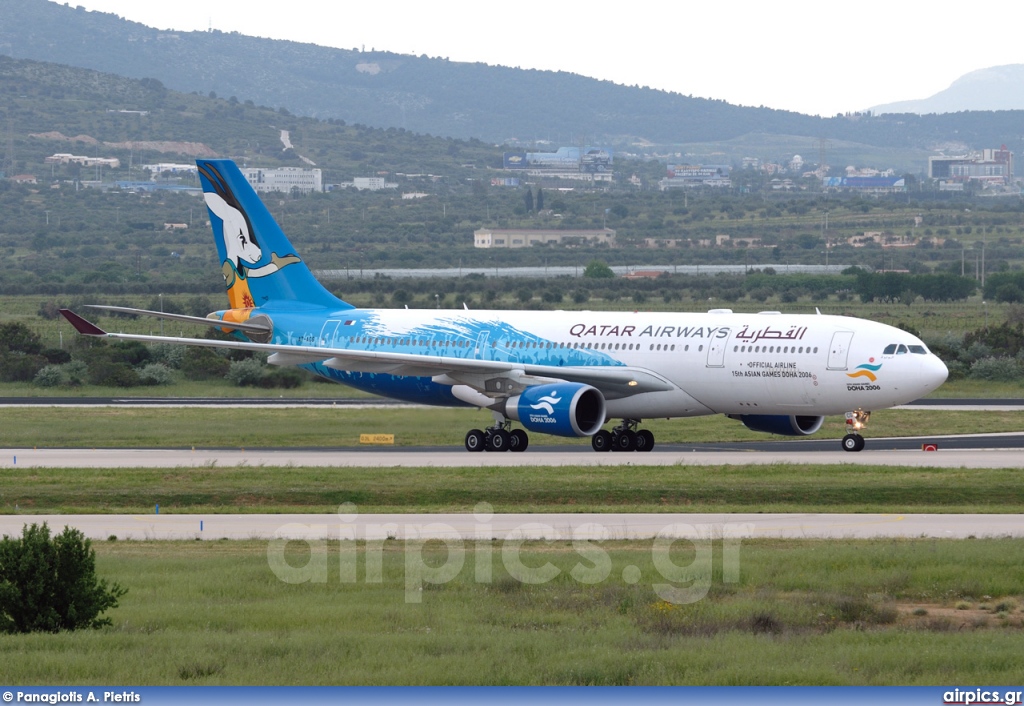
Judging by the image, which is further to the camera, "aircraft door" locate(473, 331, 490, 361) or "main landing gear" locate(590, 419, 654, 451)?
"aircraft door" locate(473, 331, 490, 361)

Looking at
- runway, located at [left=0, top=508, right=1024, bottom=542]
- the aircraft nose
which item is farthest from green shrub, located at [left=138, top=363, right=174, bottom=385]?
runway, located at [left=0, top=508, right=1024, bottom=542]

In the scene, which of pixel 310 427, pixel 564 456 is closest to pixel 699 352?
pixel 564 456

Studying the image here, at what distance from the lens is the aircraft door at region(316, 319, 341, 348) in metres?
46.5

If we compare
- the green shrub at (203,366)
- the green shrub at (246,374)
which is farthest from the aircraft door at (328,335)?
the green shrub at (203,366)

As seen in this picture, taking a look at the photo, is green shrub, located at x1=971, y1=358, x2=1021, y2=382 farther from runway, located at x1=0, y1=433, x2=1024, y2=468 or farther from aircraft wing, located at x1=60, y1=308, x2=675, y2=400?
aircraft wing, located at x1=60, y1=308, x2=675, y2=400

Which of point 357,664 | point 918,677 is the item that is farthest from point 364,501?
point 918,677

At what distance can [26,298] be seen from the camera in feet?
400

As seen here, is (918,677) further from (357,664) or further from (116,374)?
(116,374)

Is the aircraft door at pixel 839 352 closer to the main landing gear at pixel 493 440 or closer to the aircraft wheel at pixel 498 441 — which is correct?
the main landing gear at pixel 493 440

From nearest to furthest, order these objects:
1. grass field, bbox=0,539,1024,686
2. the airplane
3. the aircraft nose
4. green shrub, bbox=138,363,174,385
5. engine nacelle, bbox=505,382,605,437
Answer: grass field, bbox=0,539,1024,686 → the aircraft nose → the airplane → engine nacelle, bbox=505,382,605,437 → green shrub, bbox=138,363,174,385

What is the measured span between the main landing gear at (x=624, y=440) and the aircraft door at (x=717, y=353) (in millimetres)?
3183

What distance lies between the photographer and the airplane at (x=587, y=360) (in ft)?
130

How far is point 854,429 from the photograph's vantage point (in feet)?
135

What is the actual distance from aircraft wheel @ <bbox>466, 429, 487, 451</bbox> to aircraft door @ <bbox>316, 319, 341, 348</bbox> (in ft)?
21.3
